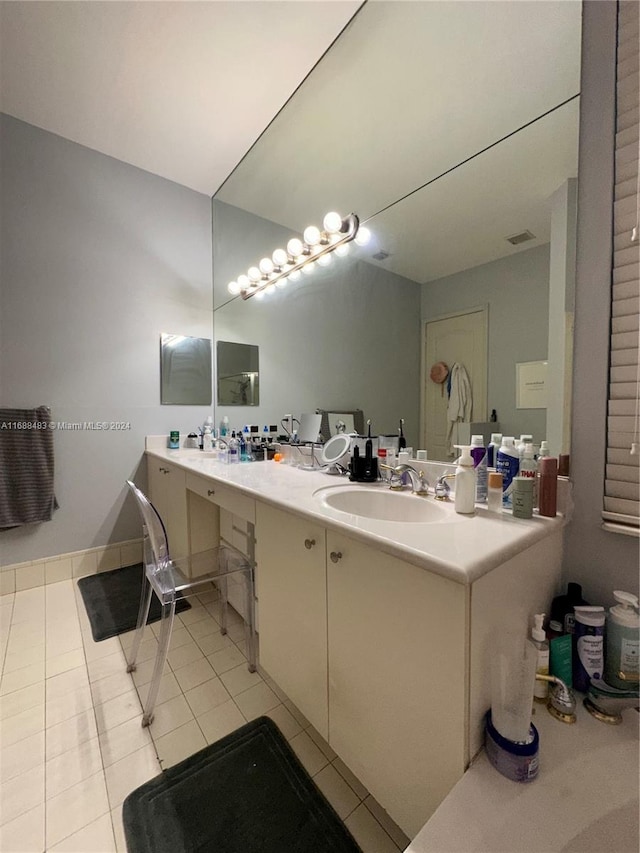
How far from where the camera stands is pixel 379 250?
5.12 feet

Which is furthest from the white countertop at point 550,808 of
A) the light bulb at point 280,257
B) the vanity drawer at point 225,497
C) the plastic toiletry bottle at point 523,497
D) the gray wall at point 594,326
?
the light bulb at point 280,257

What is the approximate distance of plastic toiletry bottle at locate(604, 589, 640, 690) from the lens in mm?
795

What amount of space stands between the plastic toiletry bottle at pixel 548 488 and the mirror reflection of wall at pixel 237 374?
1.84m

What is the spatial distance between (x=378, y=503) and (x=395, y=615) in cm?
50

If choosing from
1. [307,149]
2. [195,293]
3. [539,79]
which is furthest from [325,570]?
[195,293]

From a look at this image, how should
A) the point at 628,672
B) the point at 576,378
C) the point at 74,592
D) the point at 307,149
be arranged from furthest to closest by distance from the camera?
1. the point at 74,592
2. the point at 307,149
3. the point at 576,378
4. the point at 628,672

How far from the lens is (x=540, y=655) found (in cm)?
81

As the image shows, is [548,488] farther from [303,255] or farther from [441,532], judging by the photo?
[303,255]

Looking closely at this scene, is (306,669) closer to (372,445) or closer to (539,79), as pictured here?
(372,445)

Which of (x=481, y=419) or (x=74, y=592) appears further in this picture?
(x=74, y=592)

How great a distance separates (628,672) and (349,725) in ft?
2.25

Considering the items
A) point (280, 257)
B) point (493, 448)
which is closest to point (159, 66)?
point (280, 257)

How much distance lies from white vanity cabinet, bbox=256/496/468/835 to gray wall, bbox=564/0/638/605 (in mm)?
575

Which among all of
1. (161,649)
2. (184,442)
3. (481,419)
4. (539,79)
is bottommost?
(161,649)
